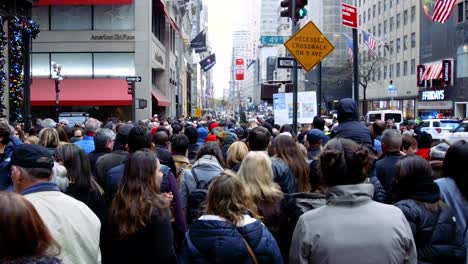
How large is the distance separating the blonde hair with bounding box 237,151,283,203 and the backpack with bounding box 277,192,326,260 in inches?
5.5

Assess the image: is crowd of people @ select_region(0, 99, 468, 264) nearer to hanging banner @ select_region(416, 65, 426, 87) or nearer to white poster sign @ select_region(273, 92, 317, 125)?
white poster sign @ select_region(273, 92, 317, 125)

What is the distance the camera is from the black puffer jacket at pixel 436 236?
448 centimetres

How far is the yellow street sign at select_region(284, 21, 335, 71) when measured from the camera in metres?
11.8

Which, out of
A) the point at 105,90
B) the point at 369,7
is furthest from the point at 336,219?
the point at 369,7

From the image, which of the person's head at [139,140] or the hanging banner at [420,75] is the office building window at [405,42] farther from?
the person's head at [139,140]

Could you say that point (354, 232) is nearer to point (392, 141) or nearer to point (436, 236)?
point (436, 236)

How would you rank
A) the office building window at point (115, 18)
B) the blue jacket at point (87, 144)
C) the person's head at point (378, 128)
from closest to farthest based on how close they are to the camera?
the blue jacket at point (87, 144), the person's head at point (378, 128), the office building window at point (115, 18)

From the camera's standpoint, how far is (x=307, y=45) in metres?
11.9

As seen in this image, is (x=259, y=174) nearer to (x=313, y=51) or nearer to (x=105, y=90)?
(x=313, y=51)

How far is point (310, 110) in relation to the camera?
16.7 m

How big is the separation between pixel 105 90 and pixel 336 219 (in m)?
37.3

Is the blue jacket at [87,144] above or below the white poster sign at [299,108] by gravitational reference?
below

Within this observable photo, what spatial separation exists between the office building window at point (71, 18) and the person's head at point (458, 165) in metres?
39.1

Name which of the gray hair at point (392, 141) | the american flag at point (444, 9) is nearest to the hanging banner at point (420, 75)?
the american flag at point (444, 9)
